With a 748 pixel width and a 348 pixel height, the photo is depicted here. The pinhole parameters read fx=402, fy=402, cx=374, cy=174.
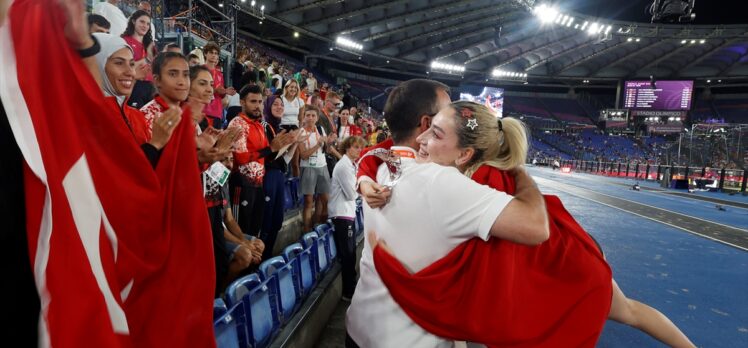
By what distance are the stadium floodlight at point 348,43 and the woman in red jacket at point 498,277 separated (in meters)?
26.4

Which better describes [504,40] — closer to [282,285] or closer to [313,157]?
[313,157]

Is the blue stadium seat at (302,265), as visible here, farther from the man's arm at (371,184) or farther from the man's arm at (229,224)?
the man's arm at (371,184)

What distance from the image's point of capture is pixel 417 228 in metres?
1.22

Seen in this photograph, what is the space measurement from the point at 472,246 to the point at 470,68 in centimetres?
3871

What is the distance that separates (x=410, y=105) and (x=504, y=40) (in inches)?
1356

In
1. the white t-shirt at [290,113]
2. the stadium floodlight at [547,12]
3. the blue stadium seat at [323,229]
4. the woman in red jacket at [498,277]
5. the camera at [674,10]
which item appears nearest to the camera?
the woman in red jacket at [498,277]

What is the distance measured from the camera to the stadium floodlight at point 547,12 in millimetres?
23156

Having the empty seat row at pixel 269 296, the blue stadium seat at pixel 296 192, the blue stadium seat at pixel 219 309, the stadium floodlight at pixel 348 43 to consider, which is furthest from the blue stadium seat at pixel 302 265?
the stadium floodlight at pixel 348 43

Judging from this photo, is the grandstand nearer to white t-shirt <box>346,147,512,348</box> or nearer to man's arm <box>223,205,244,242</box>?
man's arm <box>223,205,244,242</box>

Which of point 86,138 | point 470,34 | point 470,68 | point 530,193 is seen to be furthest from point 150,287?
point 470,68

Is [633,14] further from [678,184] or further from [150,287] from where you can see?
[150,287]

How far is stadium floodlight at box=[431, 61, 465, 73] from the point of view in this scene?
34.6 metres

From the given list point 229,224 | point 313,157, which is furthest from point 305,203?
point 229,224

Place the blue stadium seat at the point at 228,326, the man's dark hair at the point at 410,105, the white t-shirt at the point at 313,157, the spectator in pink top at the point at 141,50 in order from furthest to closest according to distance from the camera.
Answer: the white t-shirt at the point at 313,157 < the spectator in pink top at the point at 141,50 < the blue stadium seat at the point at 228,326 < the man's dark hair at the point at 410,105
